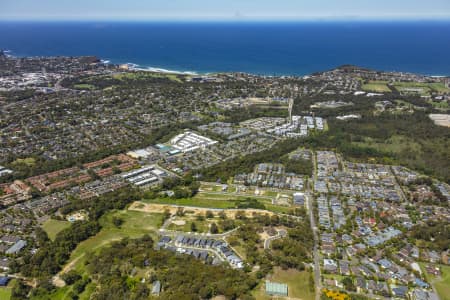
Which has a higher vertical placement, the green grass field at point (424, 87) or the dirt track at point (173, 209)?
the green grass field at point (424, 87)

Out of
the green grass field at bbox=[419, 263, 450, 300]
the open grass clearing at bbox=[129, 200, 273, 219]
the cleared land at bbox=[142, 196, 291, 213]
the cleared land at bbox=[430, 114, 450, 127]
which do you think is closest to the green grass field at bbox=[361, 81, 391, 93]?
the cleared land at bbox=[430, 114, 450, 127]

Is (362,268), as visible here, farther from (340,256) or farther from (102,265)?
(102,265)

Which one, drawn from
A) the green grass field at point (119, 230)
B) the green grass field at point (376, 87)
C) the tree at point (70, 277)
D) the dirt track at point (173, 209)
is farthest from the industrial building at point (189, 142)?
the green grass field at point (376, 87)

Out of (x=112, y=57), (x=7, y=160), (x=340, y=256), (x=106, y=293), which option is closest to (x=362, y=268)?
(x=340, y=256)

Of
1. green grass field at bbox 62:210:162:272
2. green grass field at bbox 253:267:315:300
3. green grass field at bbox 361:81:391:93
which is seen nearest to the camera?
green grass field at bbox 253:267:315:300

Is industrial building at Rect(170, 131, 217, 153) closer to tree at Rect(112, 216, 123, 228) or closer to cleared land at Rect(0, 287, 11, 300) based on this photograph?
tree at Rect(112, 216, 123, 228)

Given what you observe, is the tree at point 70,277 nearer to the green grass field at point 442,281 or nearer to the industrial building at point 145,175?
the industrial building at point 145,175

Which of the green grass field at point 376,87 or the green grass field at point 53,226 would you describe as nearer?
the green grass field at point 53,226
